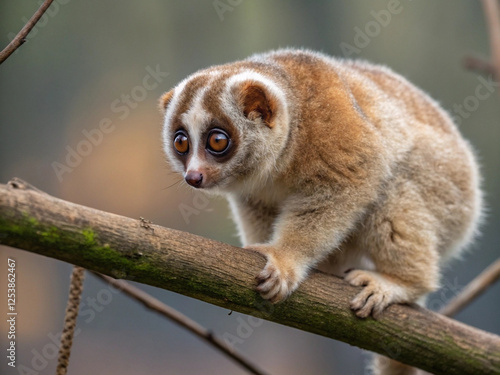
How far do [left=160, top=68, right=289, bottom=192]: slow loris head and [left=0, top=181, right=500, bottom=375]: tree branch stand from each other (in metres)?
0.46

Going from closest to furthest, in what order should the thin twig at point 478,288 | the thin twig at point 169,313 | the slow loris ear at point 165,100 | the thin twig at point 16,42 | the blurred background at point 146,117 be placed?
the thin twig at point 16,42 < the thin twig at point 169,313 < the slow loris ear at point 165,100 < the thin twig at point 478,288 < the blurred background at point 146,117

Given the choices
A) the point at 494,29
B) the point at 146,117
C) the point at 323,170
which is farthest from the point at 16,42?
the point at 146,117

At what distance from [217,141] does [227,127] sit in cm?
10

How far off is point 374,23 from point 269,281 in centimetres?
458

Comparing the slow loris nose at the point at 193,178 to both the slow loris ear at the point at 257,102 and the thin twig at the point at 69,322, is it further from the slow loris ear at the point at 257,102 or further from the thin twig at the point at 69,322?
the thin twig at the point at 69,322

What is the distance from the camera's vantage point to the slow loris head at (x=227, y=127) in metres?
2.87

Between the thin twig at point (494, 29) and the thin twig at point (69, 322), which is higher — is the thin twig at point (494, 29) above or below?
above

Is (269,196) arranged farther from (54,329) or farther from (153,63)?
(153,63)

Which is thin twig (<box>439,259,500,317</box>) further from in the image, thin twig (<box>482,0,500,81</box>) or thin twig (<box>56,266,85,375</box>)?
thin twig (<box>56,266,85,375</box>)

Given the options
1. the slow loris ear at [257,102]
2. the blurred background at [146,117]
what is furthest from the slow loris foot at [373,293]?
the blurred background at [146,117]

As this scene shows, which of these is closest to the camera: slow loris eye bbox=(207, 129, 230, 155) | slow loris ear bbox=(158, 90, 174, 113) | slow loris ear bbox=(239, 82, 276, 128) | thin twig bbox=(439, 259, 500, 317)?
slow loris eye bbox=(207, 129, 230, 155)

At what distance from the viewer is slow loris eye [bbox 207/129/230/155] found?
2.86m

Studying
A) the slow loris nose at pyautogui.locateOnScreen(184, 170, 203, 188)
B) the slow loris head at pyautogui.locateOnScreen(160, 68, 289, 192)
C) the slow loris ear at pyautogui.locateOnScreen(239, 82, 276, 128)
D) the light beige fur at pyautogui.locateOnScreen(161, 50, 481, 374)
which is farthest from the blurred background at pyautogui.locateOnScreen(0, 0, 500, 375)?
the slow loris nose at pyautogui.locateOnScreen(184, 170, 203, 188)

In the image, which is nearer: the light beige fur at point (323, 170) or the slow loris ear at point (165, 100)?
the light beige fur at point (323, 170)
